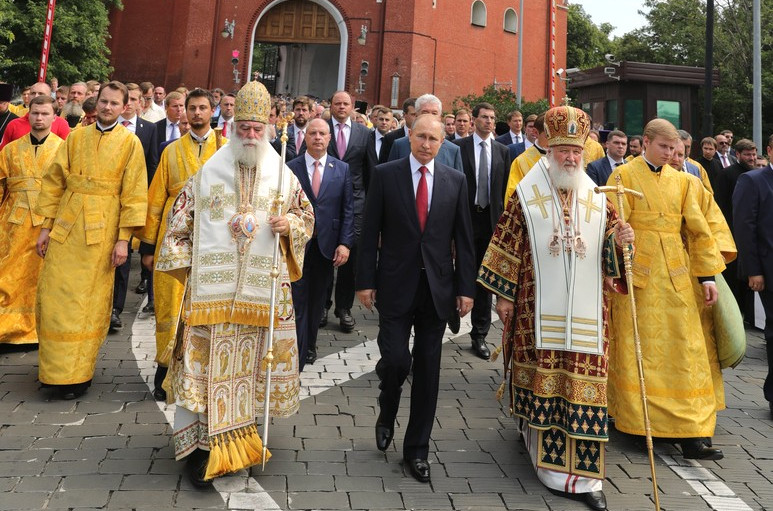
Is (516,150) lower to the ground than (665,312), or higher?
higher

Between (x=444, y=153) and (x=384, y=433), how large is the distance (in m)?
3.41

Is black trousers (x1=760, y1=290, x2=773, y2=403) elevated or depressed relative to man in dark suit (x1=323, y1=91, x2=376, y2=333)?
depressed

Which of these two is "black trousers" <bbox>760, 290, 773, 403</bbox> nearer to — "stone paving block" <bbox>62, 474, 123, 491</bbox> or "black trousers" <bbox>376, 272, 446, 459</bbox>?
"black trousers" <bbox>376, 272, 446, 459</bbox>

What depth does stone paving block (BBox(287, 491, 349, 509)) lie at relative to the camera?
455cm

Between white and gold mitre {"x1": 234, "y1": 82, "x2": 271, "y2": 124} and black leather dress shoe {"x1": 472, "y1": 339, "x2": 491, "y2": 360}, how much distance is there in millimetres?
3930

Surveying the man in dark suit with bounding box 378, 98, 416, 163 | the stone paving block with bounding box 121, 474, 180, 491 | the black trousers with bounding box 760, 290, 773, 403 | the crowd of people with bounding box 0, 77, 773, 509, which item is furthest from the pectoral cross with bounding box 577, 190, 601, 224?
the man in dark suit with bounding box 378, 98, 416, 163

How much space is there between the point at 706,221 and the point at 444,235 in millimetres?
2215

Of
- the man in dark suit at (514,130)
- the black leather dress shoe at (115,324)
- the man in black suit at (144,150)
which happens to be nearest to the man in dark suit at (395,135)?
the man in dark suit at (514,130)

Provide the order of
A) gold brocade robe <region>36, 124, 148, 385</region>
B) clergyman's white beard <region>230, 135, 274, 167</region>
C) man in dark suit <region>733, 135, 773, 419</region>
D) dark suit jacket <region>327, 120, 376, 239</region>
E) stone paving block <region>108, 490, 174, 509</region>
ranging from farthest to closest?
dark suit jacket <region>327, 120, 376, 239</region> → man in dark suit <region>733, 135, 773, 419</region> → gold brocade robe <region>36, 124, 148, 385</region> → clergyman's white beard <region>230, 135, 274, 167</region> → stone paving block <region>108, 490, 174, 509</region>

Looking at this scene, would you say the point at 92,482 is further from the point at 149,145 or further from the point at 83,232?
the point at 149,145

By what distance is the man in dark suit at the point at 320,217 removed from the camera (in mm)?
7238

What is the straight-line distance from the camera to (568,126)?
5.13 m

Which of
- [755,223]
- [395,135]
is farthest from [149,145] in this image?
[755,223]

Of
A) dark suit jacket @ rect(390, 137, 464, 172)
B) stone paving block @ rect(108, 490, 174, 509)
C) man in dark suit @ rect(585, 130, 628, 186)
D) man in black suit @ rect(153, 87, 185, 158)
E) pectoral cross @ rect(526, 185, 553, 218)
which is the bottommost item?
stone paving block @ rect(108, 490, 174, 509)
